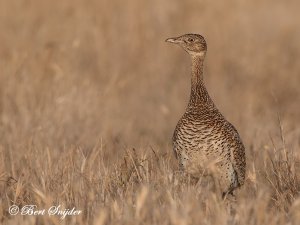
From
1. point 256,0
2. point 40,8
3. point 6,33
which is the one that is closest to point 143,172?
point 6,33

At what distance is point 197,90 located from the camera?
5.71 m

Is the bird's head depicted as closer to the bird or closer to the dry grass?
the bird

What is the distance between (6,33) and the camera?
358 inches

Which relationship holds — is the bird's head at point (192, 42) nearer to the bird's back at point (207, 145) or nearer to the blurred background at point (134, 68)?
the bird's back at point (207, 145)

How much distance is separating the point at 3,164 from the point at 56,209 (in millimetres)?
1283

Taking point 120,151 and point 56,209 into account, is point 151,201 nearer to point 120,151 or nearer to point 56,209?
point 56,209

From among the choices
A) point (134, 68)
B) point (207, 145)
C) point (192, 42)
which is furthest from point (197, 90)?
point (134, 68)

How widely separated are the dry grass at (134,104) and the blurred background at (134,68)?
16 mm

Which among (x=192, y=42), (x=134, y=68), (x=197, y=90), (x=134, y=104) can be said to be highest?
(x=192, y=42)

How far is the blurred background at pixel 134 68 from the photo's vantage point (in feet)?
24.5

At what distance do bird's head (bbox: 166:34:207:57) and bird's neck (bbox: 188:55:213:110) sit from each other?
0.05 meters

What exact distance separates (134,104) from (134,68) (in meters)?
1.06

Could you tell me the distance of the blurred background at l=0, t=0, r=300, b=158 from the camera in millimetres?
7461

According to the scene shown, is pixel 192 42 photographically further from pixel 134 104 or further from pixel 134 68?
pixel 134 68
